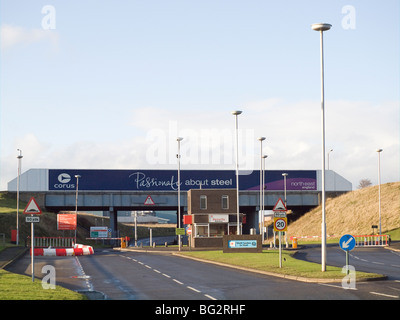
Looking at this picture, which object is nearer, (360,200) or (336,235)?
(336,235)

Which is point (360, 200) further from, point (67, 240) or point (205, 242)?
point (67, 240)

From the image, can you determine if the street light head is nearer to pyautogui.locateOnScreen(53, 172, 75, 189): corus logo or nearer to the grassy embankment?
the grassy embankment

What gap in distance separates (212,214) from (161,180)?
88.2 ft

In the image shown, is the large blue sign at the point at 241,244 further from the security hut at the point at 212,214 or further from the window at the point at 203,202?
the window at the point at 203,202

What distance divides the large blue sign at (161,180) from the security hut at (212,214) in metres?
24.7

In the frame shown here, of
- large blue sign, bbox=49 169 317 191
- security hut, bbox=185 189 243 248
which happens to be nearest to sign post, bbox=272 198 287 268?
security hut, bbox=185 189 243 248

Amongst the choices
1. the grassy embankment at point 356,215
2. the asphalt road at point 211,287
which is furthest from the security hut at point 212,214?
the asphalt road at point 211,287

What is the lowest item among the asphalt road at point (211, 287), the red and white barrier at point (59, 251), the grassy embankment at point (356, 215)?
the red and white barrier at point (59, 251)

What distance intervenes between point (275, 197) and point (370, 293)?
73.0 m

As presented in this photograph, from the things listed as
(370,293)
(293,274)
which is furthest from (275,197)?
(370,293)

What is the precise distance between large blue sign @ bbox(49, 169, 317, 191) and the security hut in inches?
973

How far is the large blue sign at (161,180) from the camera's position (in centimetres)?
8925

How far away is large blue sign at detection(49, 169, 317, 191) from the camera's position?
293 feet

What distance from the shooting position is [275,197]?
9250 centimetres
